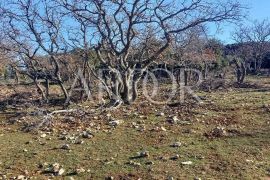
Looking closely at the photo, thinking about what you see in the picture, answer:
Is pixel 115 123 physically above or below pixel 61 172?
above

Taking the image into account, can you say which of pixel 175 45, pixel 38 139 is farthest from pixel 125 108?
pixel 175 45

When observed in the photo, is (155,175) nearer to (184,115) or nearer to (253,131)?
(253,131)

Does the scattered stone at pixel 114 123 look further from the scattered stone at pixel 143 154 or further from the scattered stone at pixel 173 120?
the scattered stone at pixel 143 154

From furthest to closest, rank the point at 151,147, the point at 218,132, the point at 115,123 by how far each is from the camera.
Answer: the point at 115,123, the point at 218,132, the point at 151,147

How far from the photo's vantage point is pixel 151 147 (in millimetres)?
8156

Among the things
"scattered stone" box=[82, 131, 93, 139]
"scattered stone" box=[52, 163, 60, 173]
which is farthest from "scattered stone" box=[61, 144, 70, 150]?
"scattered stone" box=[52, 163, 60, 173]

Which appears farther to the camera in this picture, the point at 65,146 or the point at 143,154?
the point at 65,146

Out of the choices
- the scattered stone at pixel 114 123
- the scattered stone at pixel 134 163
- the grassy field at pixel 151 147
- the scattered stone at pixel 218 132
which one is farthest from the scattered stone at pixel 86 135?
the scattered stone at pixel 218 132

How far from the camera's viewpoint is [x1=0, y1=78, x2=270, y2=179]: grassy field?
6.91 meters

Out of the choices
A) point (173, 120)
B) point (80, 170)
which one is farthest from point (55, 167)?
point (173, 120)

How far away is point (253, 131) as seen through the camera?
360 inches

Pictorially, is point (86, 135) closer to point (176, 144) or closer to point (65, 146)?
point (65, 146)

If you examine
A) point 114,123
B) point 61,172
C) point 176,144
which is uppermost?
point 114,123

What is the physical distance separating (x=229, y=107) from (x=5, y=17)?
732cm
